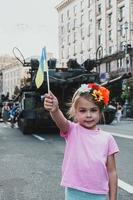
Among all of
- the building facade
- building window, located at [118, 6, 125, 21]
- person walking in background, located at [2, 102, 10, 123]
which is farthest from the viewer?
building window, located at [118, 6, 125, 21]

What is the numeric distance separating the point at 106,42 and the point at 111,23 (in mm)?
2933

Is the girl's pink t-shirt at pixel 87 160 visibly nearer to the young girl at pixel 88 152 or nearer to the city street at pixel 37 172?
the young girl at pixel 88 152

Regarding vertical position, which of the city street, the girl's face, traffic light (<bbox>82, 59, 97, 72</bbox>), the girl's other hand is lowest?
the city street

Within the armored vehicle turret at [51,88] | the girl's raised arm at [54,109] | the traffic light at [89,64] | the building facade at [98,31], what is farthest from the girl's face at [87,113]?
the building facade at [98,31]

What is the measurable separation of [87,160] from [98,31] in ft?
253

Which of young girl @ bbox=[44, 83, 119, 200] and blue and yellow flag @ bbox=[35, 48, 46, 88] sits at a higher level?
blue and yellow flag @ bbox=[35, 48, 46, 88]

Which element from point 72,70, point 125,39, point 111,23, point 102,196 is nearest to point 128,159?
point 102,196

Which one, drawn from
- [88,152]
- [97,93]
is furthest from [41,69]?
[88,152]

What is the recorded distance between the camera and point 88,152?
3.76m

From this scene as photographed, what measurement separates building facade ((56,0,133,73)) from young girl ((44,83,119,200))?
5213 centimetres

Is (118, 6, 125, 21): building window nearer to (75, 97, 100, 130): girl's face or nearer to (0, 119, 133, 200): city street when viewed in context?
(0, 119, 133, 200): city street

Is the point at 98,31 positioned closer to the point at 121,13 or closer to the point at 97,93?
the point at 121,13

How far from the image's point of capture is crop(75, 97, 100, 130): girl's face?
378 centimetres

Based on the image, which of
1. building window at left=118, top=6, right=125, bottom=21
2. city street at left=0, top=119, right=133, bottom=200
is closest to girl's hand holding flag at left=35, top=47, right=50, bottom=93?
city street at left=0, top=119, right=133, bottom=200
